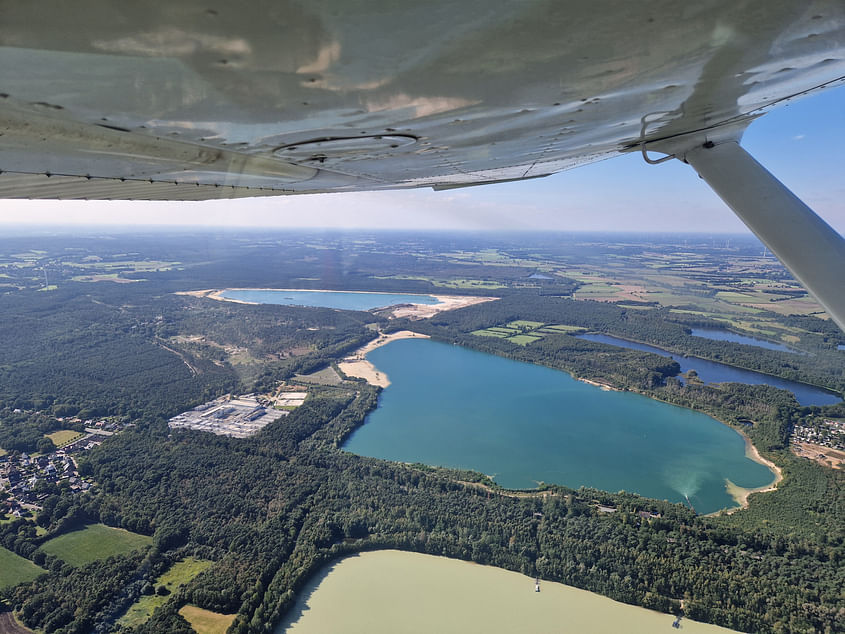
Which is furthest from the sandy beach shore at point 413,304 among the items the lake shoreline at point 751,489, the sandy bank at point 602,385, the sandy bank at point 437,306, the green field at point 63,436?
the lake shoreline at point 751,489

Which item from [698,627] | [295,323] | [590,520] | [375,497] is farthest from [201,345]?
[698,627]

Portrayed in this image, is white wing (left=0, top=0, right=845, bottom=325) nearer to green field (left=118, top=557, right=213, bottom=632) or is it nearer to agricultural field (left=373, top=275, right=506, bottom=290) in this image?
green field (left=118, top=557, right=213, bottom=632)

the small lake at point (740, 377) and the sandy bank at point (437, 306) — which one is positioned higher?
the sandy bank at point (437, 306)

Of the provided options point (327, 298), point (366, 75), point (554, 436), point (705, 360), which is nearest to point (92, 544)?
point (366, 75)

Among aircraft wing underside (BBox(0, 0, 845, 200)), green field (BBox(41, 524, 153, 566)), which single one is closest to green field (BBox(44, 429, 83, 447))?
green field (BBox(41, 524, 153, 566))

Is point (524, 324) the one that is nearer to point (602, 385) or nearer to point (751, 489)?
A: point (602, 385)

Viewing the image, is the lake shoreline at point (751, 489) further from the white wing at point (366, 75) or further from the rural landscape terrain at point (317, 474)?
the white wing at point (366, 75)

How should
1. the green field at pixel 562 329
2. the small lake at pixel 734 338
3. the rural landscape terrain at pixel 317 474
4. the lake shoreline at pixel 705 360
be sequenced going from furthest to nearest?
the green field at pixel 562 329 < the small lake at pixel 734 338 < the lake shoreline at pixel 705 360 < the rural landscape terrain at pixel 317 474

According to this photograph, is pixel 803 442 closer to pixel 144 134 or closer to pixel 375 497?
pixel 375 497
